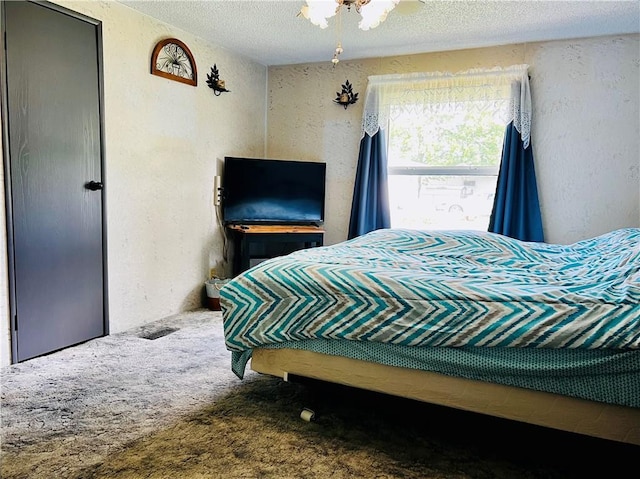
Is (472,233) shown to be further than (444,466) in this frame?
Yes

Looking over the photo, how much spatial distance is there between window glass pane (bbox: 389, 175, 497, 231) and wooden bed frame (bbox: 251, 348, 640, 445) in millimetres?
2567

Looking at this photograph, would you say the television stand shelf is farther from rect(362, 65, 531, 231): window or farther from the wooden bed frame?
the wooden bed frame

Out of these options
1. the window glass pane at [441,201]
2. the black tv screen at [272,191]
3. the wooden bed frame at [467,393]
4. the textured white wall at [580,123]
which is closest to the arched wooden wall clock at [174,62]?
the black tv screen at [272,191]

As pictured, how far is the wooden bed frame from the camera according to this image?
1602 mm

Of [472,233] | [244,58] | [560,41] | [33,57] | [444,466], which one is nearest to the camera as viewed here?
[444,466]

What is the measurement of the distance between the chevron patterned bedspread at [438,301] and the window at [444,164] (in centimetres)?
Result: 167

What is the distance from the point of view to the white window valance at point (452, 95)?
385cm

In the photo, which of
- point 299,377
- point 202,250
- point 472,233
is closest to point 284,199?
point 202,250

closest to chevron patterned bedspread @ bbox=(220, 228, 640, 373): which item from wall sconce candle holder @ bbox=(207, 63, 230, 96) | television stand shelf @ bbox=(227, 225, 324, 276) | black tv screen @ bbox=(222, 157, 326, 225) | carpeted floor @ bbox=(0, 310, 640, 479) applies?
carpeted floor @ bbox=(0, 310, 640, 479)

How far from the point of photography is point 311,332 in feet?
6.50

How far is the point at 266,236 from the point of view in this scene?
13.4 feet

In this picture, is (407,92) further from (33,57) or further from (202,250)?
(33,57)

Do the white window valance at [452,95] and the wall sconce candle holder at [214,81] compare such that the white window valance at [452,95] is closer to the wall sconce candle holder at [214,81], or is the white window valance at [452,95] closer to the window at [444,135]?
the window at [444,135]

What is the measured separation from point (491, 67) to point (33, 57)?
333 cm
